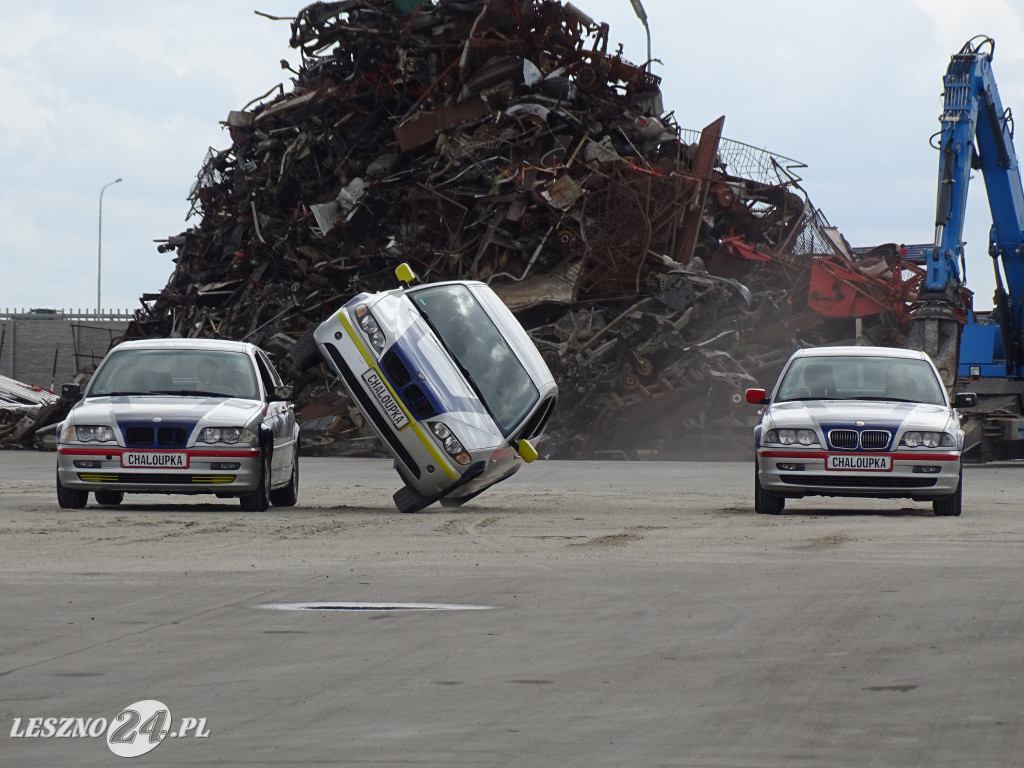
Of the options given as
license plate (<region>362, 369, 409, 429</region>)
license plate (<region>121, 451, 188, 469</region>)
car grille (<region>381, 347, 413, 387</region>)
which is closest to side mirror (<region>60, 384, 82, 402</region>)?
license plate (<region>121, 451, 188, 469</region>)

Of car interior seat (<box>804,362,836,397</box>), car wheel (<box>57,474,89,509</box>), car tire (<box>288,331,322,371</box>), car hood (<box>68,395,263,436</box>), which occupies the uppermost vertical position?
A: car tire (<box>288,331,322,371</box>)

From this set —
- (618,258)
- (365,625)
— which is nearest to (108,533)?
(365,625)

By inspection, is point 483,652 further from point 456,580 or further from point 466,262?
point 466,262

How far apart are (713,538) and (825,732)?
8.06 metres

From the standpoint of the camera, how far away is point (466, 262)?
35281 mm

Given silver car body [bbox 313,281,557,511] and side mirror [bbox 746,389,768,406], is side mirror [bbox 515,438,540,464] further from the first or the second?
side mirror [bbox 746,389,768,406]

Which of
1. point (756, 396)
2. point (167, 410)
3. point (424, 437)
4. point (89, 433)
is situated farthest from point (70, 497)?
point (756, 396)

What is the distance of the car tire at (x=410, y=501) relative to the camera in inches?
660

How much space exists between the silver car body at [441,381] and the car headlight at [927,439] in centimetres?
368

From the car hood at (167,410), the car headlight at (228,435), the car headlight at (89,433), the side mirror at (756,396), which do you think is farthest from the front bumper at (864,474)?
the car headlight at (89,433)

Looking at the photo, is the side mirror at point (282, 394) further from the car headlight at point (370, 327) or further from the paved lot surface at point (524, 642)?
the paved lot surface at point (524, 642)

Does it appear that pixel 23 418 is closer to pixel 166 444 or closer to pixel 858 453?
pixel 166 444

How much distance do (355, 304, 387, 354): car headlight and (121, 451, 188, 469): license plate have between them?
2.19 meters

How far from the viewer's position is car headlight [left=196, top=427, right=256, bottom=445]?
54.0 feet
